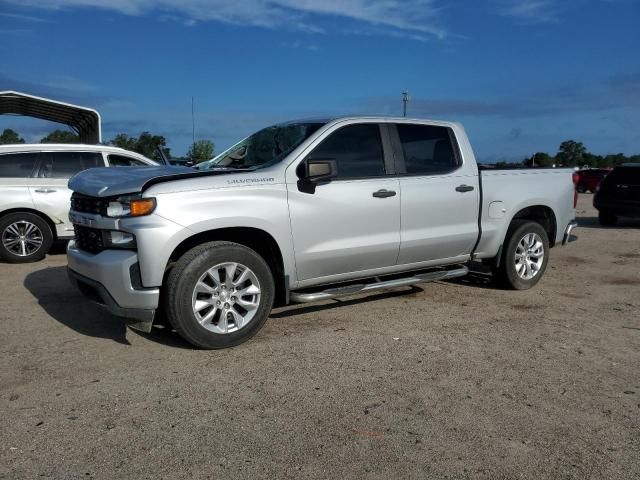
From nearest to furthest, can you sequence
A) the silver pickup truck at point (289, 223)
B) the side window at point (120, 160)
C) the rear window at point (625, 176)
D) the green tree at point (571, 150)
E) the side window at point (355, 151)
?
the silver pickup truck at point (289, 223)
the side window at point (355, 151)
the side window at point (120, 160)
the rear window at point (625, 176)
the green tree at point (571, 150)

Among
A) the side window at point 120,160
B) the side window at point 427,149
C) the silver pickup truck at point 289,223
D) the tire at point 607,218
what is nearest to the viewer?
the silver pickup truck at point 289,223

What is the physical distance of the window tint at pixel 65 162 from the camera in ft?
30.9

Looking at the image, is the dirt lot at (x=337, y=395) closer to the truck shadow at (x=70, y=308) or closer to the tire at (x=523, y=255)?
the truck shadow at (x=70, y=308)

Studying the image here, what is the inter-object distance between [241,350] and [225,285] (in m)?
0.55

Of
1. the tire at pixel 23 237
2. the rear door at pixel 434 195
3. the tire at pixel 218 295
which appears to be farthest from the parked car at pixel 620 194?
the tire at pixel 23 237

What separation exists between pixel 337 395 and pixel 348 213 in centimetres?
195

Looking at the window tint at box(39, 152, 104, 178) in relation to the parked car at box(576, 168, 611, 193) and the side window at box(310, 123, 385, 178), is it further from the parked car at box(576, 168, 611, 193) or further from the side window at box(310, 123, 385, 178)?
the parked car at box(576, 168, 611, 193)

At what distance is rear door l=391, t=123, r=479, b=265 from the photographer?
5.89m

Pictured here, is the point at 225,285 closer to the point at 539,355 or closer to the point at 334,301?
the point at 334,301

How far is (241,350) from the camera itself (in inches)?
191

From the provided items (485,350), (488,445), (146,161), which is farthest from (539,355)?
(146,161)

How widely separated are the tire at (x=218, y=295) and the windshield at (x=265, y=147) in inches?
39.1

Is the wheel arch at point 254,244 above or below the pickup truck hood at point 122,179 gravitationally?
below

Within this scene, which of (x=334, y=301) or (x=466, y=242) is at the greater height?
(x=466, y=242)
